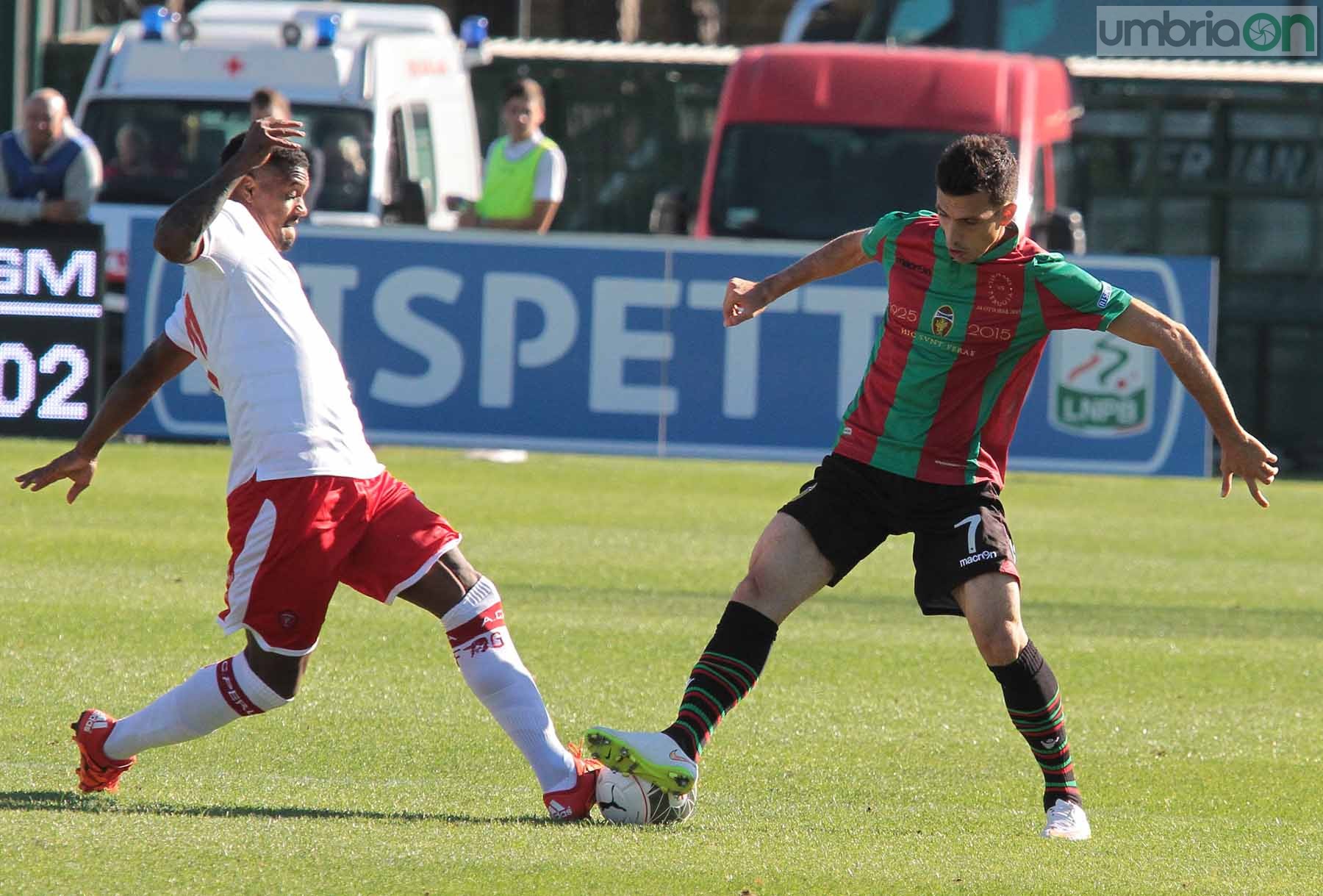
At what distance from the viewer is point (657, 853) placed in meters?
5.17

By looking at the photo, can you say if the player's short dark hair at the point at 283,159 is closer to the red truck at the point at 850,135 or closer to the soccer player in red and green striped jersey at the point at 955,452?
the soccer player in red and green striped jersey at the point at 955,452

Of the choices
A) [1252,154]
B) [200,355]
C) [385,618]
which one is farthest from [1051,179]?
[200,355]

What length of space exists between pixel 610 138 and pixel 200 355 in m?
16.2

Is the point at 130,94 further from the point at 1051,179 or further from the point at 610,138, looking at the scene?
the point at 1051,179

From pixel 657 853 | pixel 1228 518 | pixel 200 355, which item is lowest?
pixel 1228 518

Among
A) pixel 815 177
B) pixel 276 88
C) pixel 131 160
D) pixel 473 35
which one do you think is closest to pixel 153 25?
pixel 276 88

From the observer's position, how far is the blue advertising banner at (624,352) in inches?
511

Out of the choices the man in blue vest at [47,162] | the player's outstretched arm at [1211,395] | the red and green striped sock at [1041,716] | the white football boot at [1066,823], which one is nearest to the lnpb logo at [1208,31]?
the man in blue vest at [47,162]

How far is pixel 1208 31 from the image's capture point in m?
18.5

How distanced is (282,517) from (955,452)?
68.8 inches

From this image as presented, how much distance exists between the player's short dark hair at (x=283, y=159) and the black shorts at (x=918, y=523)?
1.54 metres

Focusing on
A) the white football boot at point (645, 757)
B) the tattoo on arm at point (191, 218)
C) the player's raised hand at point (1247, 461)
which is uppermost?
the tattoo on arm at point (191, 218)

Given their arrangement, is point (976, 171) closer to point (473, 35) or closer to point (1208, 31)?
point (1208, 31)

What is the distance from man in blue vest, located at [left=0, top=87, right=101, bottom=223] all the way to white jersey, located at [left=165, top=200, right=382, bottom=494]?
8974 mm
